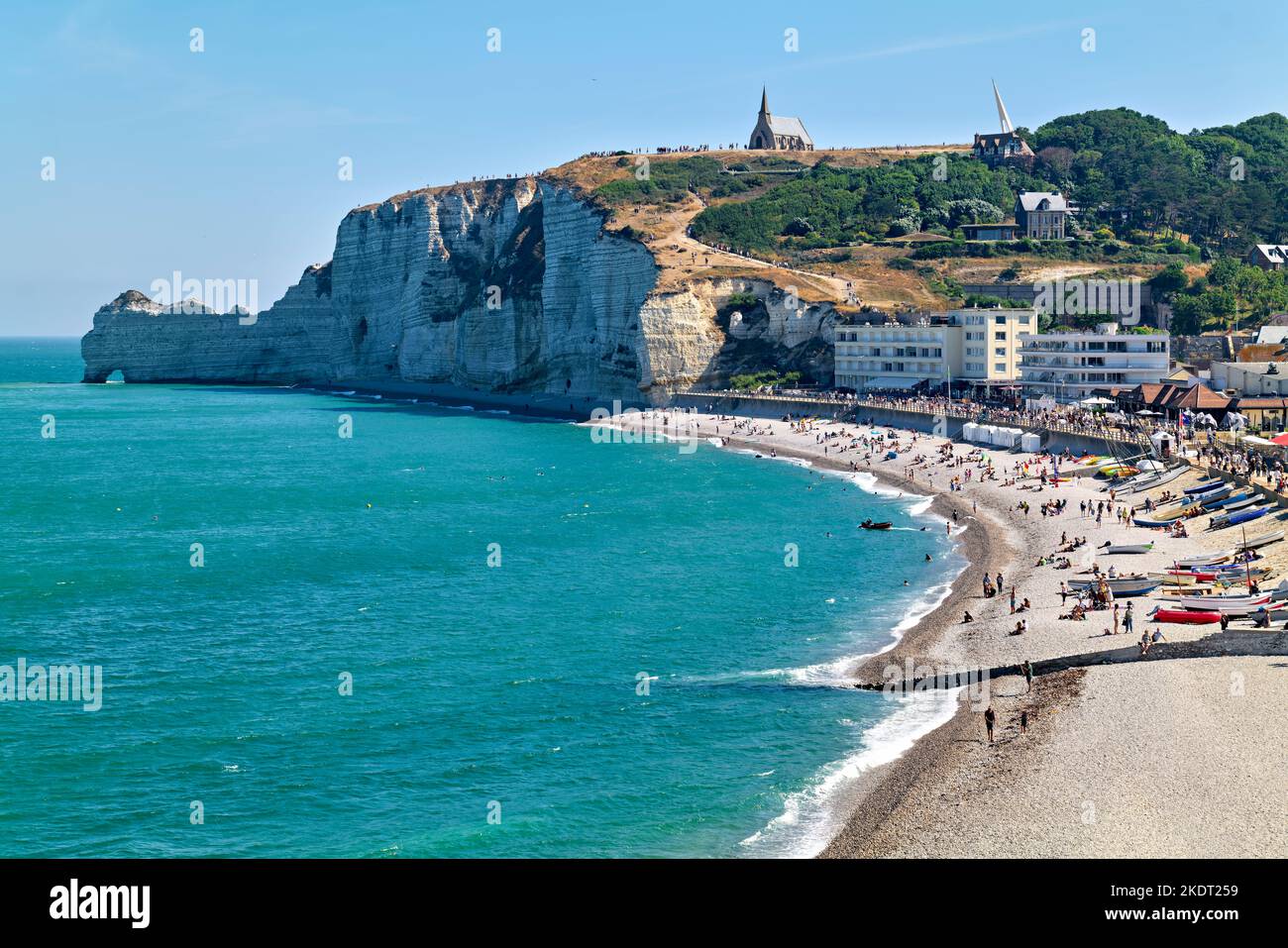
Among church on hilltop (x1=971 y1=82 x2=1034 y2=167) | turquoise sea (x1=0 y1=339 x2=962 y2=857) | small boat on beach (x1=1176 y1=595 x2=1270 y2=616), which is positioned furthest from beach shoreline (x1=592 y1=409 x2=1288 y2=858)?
church on hilltop (x1=971 y1=82 x2=1034 y2=167)

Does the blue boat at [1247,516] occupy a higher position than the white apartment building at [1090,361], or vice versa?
the white apartment building at [1090,361]

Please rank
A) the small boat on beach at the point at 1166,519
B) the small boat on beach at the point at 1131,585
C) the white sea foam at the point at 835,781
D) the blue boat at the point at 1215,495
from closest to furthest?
the white sea foam at the point at 835,781 < the small boat on beach at the point at 1131,585 < the small boat on beach at the point at 1166,519 < the blue boat at the point at 1215,495

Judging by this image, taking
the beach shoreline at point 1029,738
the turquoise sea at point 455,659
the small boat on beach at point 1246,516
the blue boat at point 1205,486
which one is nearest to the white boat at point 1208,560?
the beach shoreline at point 1029,738

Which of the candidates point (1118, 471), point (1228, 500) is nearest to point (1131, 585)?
point (1228, 500)

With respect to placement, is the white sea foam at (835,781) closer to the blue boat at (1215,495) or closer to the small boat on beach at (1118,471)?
the blue boat at (1215,495)

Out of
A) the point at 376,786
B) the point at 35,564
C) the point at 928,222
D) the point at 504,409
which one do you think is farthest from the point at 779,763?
the point at 928,222
